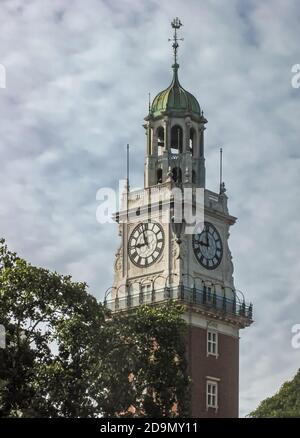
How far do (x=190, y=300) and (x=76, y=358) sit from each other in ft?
92.9

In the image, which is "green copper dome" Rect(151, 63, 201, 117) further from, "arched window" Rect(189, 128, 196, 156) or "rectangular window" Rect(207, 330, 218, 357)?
"rectangular window" Rect(207, 330, 218, 357)

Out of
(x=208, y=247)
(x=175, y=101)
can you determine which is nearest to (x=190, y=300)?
(x=208, y=247)

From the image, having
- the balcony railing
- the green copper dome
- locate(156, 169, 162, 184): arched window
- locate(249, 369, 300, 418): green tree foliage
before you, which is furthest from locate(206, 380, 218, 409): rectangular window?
the green copper dome

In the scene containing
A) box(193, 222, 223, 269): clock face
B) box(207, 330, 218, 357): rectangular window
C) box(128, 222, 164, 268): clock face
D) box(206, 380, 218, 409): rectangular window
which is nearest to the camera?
box(206, 380, 218, 409): rectangular window

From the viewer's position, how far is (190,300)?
107812 mm

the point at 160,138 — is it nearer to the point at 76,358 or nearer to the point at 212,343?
the point at 212,343

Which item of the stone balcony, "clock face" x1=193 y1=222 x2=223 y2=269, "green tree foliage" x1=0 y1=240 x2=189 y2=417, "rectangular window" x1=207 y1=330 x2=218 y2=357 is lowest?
"green tree foliage" x1=0 y1=240 x2=189 y2=417

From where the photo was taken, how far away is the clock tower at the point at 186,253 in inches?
4281

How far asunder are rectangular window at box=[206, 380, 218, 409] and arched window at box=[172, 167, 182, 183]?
55.4 feet

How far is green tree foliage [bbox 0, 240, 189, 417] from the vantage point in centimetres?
7844

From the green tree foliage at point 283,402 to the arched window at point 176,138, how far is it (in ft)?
78.1

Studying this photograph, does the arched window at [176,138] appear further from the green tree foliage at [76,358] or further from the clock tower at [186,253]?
the green tree foliage at [76,358]
